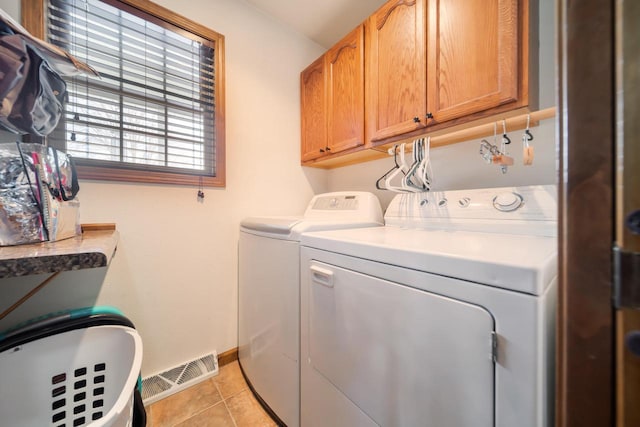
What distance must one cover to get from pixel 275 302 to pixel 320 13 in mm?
2155

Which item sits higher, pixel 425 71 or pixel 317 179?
pixel 425 71

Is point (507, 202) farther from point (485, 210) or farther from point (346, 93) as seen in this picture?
point (346, 93)

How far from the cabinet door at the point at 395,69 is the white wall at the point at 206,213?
0.82 m

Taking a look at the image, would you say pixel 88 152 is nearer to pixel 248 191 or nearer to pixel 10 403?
pixel 248 191

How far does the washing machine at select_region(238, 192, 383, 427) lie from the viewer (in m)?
1.04

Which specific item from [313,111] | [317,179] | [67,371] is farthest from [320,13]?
[67,371]

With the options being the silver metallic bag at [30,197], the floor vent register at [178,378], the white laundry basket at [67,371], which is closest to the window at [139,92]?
the silver metallic bag at [30,197]

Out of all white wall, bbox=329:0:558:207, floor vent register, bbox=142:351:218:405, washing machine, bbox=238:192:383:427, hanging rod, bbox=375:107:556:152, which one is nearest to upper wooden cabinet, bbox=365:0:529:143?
hanging rod, bbox=375:107:556:152

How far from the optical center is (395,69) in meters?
1.27

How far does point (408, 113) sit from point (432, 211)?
1.87ft

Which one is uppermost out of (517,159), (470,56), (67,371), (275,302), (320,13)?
(320,13)

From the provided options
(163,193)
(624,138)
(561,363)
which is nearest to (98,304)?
(163,193)

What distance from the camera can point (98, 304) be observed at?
1211 millimetres

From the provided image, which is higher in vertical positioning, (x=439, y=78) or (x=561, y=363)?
(x=439, y=78)
